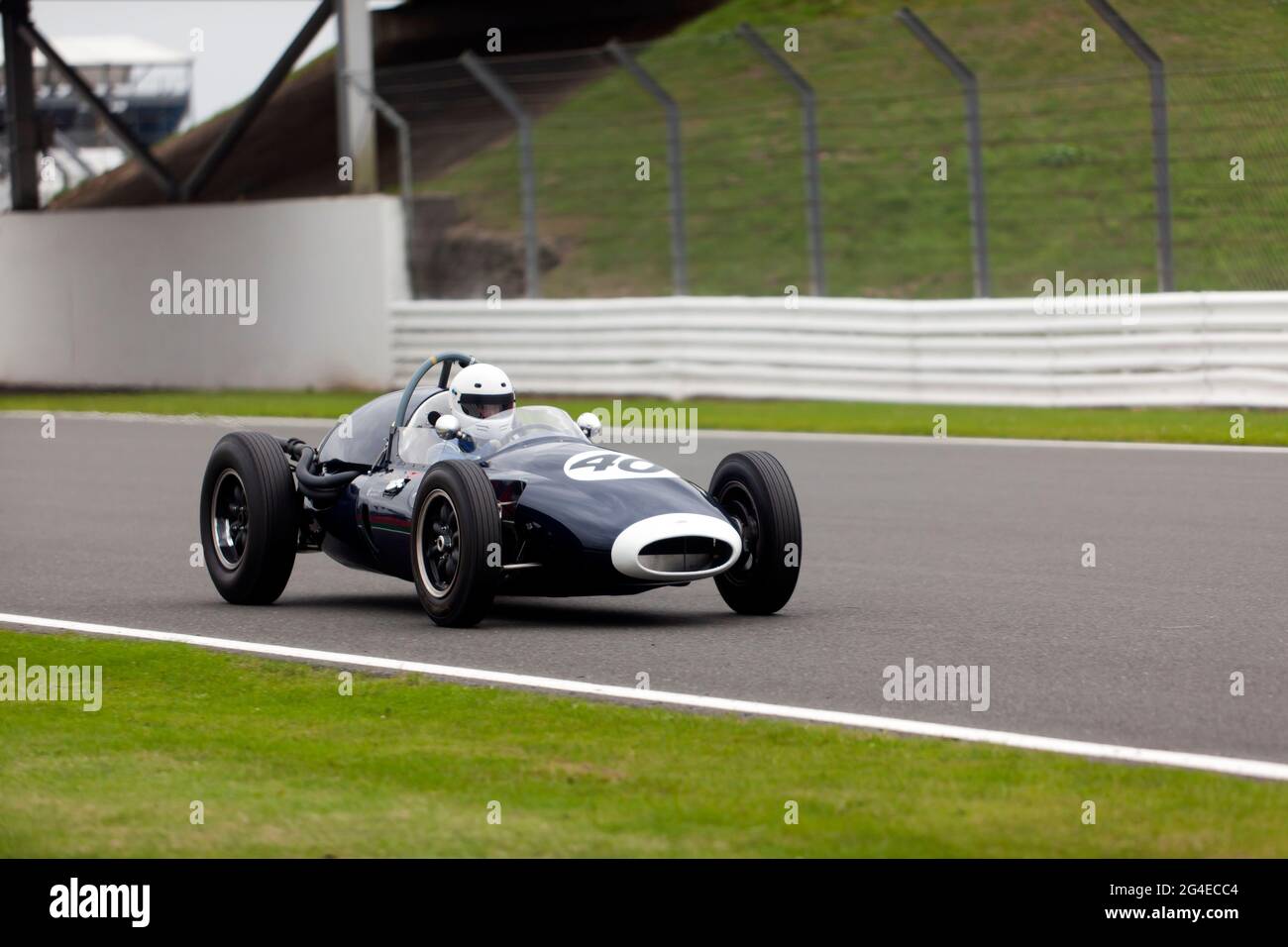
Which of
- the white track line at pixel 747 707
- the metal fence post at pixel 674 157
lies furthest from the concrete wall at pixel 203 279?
the white track line at pixel 747 707

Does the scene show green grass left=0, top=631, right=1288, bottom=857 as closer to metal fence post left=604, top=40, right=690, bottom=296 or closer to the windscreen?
the windscreen

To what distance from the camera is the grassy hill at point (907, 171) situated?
26.8m

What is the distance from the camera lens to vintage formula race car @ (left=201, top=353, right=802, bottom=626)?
8750 mm

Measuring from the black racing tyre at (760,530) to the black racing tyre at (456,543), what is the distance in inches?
41.1

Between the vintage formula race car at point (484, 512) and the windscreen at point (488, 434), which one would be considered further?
the windscreen at point (488, 434)

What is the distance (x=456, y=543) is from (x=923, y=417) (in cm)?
1040

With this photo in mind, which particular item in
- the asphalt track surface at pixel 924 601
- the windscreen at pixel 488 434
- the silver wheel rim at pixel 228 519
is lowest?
the asphalt track surface at pixel 924 601

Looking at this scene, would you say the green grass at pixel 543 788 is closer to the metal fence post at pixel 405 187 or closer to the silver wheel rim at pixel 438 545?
the silver wheel rim at pixel 438 545

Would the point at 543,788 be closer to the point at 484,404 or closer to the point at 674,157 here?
the point at 484,404

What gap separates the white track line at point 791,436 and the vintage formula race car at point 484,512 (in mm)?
5560

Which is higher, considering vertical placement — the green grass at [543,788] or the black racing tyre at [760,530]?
the black racing tyre at [760,530]

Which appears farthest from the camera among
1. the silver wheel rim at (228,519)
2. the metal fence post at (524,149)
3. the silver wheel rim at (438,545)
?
the metal fence post at (524,149)

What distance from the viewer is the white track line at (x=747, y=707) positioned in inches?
246

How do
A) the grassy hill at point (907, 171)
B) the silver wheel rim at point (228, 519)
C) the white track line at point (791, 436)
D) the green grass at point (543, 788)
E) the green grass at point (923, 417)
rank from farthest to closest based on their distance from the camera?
the grassy hill at point (907, 171)
the green grass at point (923, 417)
the white track line at point (791, 436)
the silver wheel rim at point (228, 519)
the green grass at point (543, 788)
